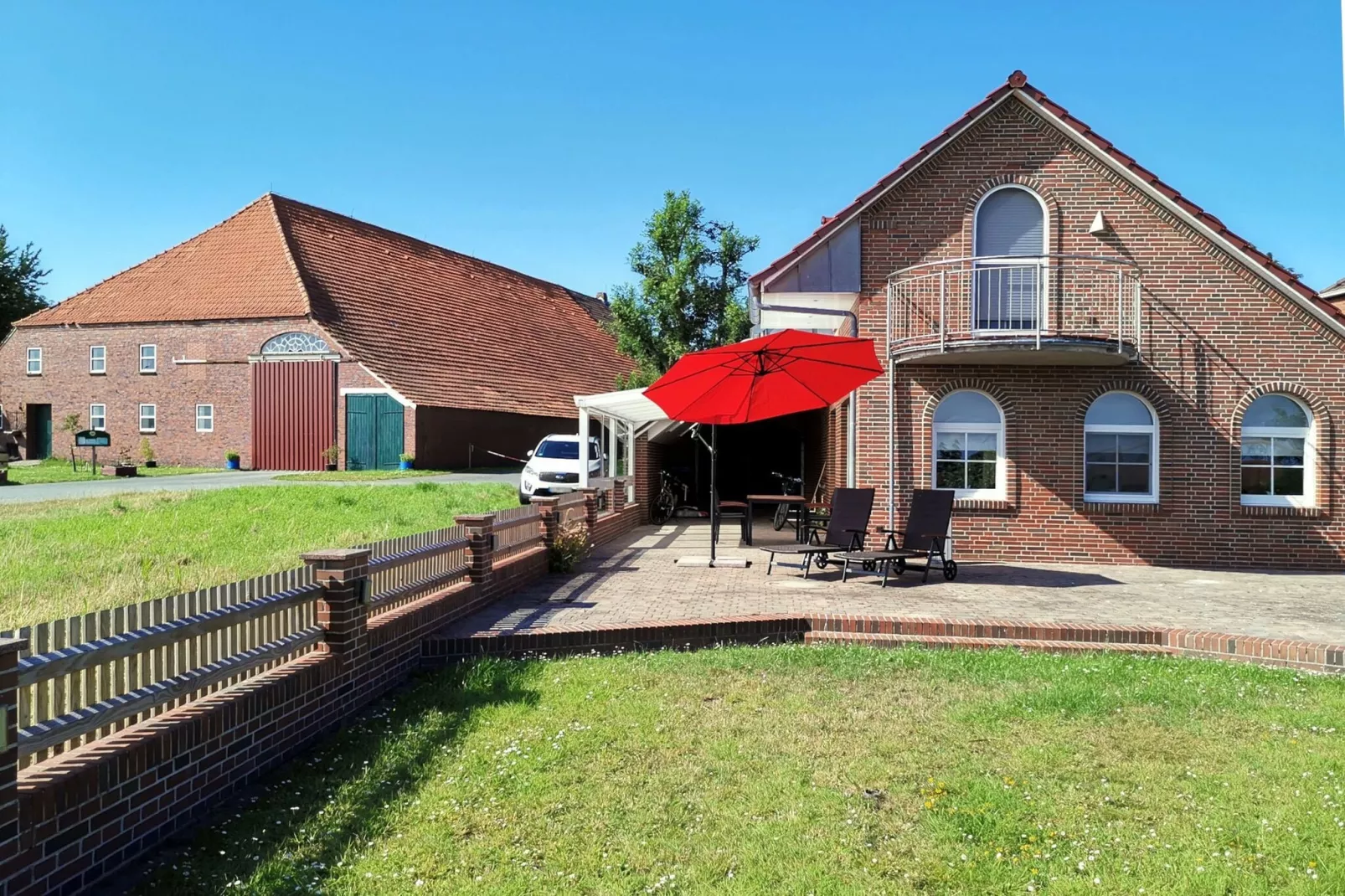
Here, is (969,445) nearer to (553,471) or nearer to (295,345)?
(553,471)

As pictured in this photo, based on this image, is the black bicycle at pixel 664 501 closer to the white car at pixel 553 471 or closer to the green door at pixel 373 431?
the white car at pixel 553 471

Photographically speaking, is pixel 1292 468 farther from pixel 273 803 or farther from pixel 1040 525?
pixel 273 803

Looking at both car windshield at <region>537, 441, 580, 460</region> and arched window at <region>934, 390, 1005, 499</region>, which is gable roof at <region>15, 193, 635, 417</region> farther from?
arched window at <region>934, 390, 1005, 499</region>

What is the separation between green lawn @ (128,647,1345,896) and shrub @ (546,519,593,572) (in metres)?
4.59

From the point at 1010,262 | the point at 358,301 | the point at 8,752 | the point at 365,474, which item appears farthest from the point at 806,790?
the point at 358,301

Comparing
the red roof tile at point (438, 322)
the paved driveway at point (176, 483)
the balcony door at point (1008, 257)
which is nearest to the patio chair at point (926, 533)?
the balcony door at point (1008, 257)

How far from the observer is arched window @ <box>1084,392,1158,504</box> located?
1342cm

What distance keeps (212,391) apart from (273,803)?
99.4 ft

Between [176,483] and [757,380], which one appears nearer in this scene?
[757,380]

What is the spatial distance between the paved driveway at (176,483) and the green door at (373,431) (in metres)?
2.45

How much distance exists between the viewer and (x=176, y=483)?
23.1 m

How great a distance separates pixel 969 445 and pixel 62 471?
26.0m

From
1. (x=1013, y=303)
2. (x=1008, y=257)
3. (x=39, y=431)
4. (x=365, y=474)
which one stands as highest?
(x=1008, y=257)

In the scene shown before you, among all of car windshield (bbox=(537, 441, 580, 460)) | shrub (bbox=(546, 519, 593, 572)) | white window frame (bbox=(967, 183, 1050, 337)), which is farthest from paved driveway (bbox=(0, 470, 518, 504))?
white window frame (bbox=(967, 183, 1050, 337))
